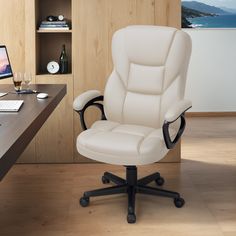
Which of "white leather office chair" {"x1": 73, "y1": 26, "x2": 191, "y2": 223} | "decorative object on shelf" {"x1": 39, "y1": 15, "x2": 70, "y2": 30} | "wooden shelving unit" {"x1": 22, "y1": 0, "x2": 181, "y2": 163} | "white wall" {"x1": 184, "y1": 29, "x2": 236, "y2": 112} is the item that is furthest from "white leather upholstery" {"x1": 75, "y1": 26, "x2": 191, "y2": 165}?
"white wall" {"x1": 184, "y1": 29, "x2": 236, "y2": 112}

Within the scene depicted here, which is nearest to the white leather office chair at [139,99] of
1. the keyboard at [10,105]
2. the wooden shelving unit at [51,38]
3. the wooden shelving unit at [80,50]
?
the keyboard at [10,105]

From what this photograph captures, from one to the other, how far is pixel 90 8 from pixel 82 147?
1466 mm

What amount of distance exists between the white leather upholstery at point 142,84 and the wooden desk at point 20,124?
1.22 ft

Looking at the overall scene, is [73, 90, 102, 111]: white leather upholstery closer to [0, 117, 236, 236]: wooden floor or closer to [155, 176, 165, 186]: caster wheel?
[0, 117, 236, 236]: wooden floor

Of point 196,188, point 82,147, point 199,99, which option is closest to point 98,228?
point 82,147

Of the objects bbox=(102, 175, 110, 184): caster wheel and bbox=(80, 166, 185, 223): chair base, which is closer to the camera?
bbox=(80, 166, 185, 223): chair base

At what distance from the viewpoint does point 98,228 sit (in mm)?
2447

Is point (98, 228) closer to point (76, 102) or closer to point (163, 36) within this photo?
point (76, 102)

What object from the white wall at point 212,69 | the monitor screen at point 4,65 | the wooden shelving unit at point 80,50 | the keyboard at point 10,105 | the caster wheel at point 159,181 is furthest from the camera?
the white wall at point 212,69

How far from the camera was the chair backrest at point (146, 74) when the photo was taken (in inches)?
109

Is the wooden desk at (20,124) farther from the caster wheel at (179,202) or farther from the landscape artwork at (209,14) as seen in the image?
the landscape artwork at (209,14)

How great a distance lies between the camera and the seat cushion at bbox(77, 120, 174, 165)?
7.90ft

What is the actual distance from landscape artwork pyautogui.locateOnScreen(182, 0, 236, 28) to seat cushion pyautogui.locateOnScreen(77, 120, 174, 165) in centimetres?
347

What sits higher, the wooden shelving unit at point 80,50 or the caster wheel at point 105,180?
the wooden shelving unit at point 80,50
